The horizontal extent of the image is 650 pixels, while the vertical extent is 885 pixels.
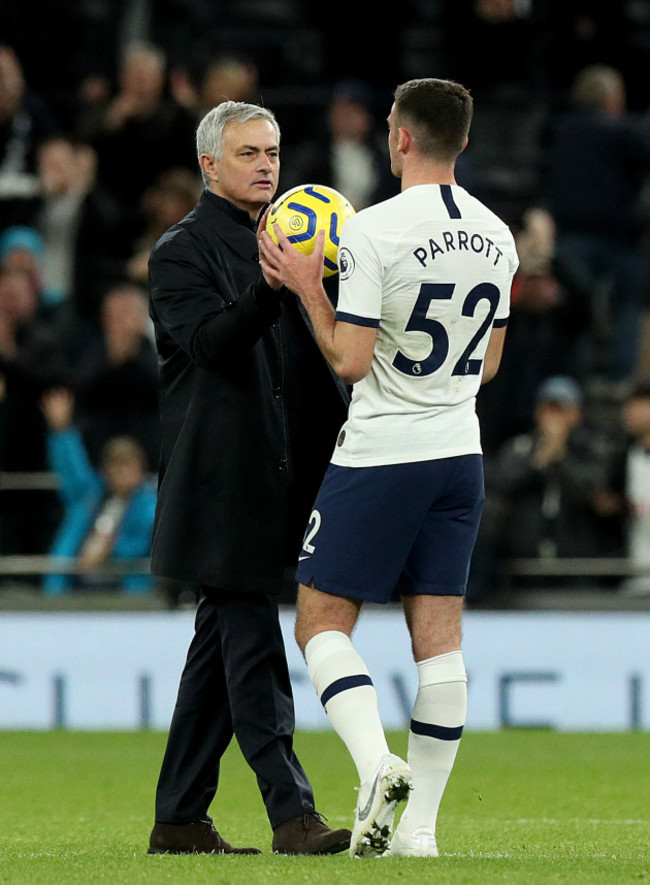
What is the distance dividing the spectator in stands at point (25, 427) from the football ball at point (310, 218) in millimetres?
6274

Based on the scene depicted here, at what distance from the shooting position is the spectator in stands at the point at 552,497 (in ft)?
35.6

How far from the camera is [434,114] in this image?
4.91 m

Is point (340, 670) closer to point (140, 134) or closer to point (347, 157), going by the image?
point (347, 157)

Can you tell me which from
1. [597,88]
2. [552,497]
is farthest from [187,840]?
[597,88]

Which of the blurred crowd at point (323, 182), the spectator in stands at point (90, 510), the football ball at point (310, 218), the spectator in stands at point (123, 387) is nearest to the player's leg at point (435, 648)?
the football ball at point (310, 218)

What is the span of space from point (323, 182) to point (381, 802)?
861 centimetres

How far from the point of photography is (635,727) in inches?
420

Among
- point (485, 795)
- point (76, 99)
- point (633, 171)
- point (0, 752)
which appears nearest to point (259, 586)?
point (485, 795)

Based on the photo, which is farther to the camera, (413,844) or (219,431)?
(219,431)

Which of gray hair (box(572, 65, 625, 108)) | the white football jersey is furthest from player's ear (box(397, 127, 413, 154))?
gray hair (box(572, 65, 625, 108))

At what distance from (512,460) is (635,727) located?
5.89ft

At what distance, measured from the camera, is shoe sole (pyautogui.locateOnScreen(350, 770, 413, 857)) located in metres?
4.64

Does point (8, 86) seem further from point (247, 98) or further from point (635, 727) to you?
point (635, 727)

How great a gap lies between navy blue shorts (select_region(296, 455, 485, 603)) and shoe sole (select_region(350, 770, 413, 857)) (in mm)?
503
